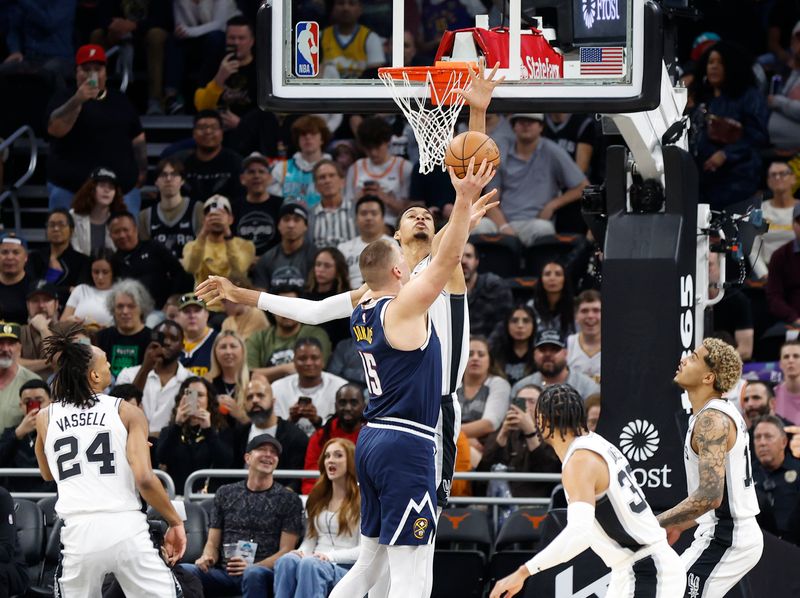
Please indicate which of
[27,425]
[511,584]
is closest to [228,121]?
[27,425]

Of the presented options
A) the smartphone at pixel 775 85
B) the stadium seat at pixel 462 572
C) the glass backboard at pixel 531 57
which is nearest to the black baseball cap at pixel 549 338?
the stadium seat at pixel 462 572

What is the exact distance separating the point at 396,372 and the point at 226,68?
9.88 meters

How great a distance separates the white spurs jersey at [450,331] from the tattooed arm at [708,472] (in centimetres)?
134

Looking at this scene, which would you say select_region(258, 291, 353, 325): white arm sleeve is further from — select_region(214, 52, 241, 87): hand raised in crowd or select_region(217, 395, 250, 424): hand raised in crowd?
select_region(214, 52, 241, 87): hand raised in crowd

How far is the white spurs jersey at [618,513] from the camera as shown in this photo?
24.6ft

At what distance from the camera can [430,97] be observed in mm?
8844

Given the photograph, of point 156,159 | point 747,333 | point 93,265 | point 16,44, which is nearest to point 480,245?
point 747,333

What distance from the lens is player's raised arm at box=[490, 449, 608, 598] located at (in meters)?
7.00

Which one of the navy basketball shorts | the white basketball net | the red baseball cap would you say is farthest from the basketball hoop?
the red baseball cap

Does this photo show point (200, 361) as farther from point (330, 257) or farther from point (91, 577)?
point (91, 577)

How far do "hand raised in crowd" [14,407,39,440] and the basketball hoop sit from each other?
476cm

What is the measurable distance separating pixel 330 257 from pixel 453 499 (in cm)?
321

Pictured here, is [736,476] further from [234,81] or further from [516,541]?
[234,81]

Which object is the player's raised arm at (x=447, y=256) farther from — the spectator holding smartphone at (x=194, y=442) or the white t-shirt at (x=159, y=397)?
the white t-shirt at (x=159, y=397)
